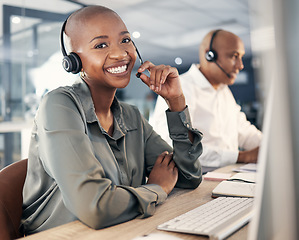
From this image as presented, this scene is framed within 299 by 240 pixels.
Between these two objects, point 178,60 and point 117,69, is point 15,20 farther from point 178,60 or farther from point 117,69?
point 117,69

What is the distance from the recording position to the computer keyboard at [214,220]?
728mm

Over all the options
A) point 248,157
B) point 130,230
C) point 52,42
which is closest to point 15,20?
point 52,42

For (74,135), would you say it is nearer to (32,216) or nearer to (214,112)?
(32,216)

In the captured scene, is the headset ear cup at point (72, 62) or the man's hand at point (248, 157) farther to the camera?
the man's hand at point (248, 157)

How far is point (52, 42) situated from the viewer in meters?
4.68

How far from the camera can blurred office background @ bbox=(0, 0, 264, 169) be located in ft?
13.7

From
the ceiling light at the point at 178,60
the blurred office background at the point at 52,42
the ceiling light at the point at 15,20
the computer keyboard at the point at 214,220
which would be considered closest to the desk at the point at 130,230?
the computer keyboard at the point at 214,220

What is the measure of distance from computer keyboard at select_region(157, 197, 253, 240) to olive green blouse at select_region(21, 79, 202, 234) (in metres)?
0.12

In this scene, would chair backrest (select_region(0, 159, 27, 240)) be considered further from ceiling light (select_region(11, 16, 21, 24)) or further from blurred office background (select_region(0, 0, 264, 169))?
ceiling light (select_region(11, 16, 21, 24))

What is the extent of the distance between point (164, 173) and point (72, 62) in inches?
19.5

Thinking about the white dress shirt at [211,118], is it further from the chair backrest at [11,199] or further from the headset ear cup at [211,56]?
the chair backrest at [11,199]

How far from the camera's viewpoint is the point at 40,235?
0.76 m

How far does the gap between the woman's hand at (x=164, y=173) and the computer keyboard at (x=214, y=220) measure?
7.7 inches

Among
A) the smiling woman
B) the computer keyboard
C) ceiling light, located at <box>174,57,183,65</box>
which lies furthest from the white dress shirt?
ceiling light, located at <box>174,57,183,65</box>
